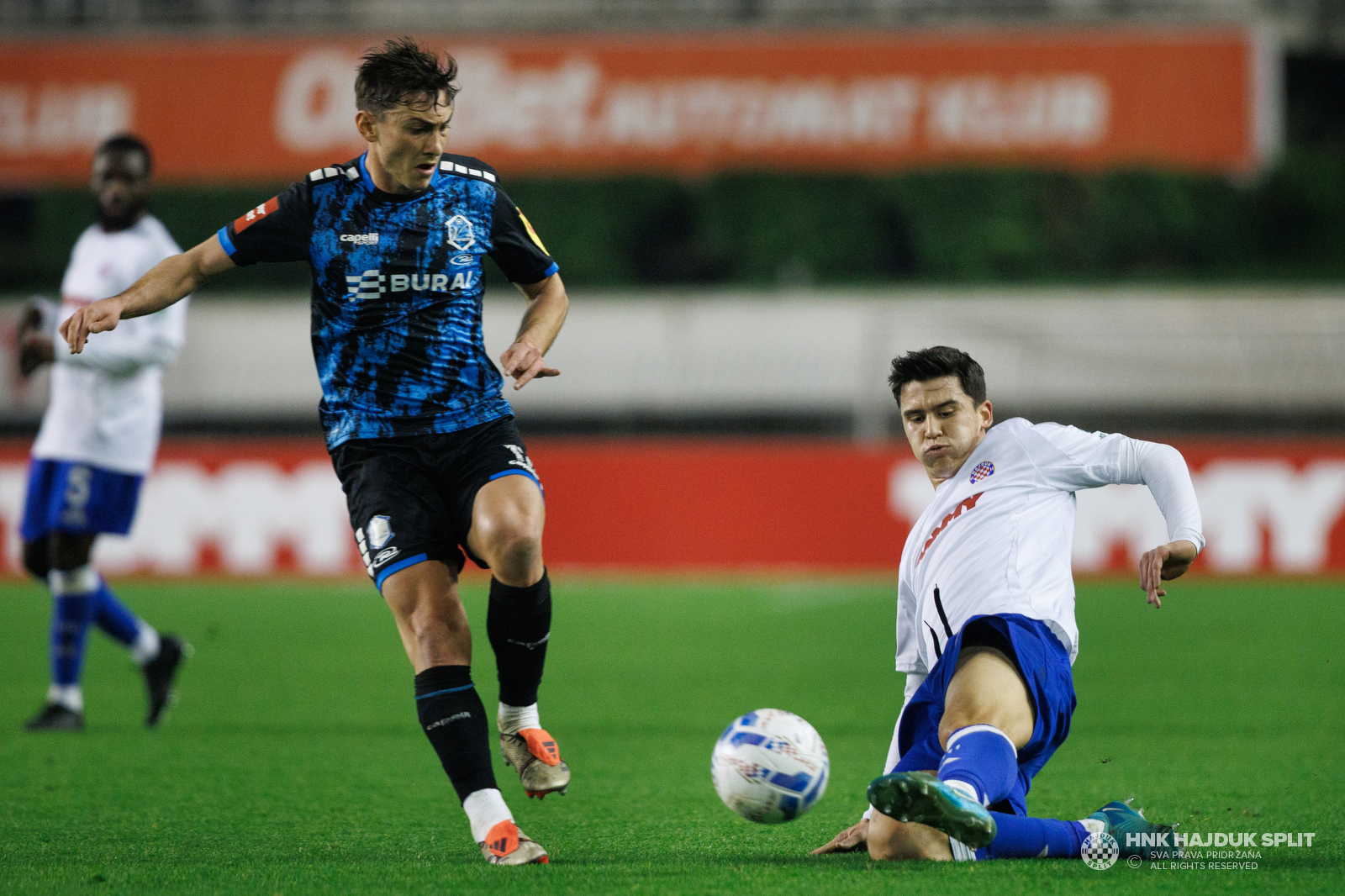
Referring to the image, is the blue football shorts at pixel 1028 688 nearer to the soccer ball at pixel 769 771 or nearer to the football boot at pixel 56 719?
the soccer ball at pixel 769 771

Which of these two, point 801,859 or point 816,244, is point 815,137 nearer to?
point 816,244

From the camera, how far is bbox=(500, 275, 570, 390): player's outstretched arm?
416 centimetres

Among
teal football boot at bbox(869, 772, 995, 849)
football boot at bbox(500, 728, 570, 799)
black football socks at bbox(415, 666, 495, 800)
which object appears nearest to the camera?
teal football boot at bbox(869, 772, 995, 849)

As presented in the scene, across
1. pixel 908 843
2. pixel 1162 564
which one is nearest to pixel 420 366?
pixel 908 843

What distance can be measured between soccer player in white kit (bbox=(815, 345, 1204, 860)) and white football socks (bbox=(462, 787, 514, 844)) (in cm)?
87

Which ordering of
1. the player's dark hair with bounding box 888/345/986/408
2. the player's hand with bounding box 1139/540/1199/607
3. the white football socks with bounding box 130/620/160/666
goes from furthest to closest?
the white football socks with bounding box 130/620/160/666 < the player's dark hair with bounding box 888/345/986/408 < the player's hand with bounding box 1139/540/1199/607

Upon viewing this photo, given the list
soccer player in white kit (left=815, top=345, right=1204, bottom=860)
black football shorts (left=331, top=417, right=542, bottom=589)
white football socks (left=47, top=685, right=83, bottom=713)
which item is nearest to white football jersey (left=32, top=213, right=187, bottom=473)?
white football socks (left=47, top=685, right=83, bottom=713)

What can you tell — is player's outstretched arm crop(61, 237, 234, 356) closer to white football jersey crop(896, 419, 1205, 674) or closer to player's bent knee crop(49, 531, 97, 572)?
white football jersey crop(896, 419, 1205, 674)

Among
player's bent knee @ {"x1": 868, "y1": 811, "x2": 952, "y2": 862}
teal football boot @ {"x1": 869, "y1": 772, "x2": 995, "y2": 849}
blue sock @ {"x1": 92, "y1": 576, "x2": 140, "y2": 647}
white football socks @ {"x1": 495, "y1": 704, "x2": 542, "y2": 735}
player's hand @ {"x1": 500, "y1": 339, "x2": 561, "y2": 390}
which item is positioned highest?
player's hand @ {"x1": 500, "y1": 339, "x2": 561, "y2": 390}

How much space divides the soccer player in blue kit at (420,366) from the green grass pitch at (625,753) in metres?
0.54

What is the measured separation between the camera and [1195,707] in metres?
7.43

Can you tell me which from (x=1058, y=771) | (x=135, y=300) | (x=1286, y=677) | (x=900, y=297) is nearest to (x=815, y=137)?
(x=900, y=297)

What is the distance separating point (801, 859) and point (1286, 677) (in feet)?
16.8

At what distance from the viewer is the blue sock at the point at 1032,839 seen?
3.91m
